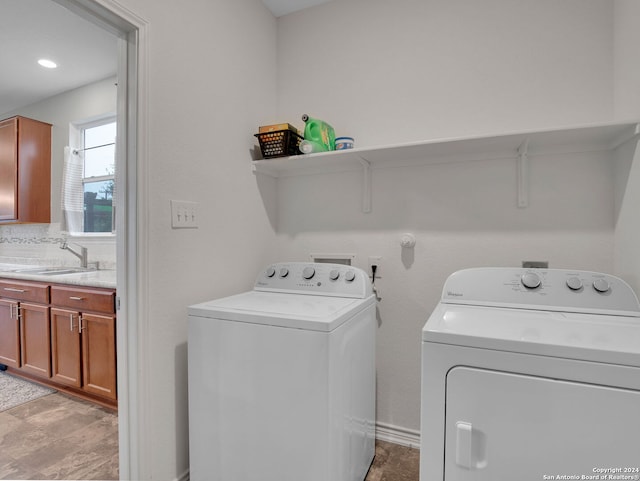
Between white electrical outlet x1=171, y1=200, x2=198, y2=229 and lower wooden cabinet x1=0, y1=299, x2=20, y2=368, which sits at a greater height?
white electrical outlet x1=171, y1=200, x2=198, y2=229

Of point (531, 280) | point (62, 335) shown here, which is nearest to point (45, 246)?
point (62, 335)

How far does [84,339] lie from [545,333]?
8.28ft

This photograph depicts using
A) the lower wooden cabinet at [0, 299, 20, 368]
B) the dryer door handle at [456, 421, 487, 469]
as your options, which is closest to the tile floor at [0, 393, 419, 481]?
the lower wooden cabinet at [0, 299, 20, 368]

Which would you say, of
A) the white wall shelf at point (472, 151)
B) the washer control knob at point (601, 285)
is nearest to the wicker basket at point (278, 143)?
the white wall shelf at point (472, 151)

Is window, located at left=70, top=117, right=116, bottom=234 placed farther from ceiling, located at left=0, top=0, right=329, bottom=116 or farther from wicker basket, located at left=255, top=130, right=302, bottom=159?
wicker basket, located at left=255, top=130, right=302, bottom=159

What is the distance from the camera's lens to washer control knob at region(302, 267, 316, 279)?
174 centimetres

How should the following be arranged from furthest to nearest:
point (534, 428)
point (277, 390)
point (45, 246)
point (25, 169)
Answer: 1. point (45, 246)
2. point (25, 169)
3. point (277, 390)
4. point (534, 428)

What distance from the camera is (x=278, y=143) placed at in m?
1.85

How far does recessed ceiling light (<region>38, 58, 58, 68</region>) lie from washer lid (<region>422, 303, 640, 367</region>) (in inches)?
133

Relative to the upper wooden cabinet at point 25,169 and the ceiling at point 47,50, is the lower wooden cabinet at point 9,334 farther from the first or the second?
the ceiling at point 47,50

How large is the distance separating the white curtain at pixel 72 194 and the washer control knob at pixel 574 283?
12.1 feet

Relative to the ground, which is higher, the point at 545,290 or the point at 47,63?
the point at 47,63

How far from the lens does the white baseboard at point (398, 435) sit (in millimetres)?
1788

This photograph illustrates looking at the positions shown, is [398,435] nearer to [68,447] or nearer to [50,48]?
[68,447]
